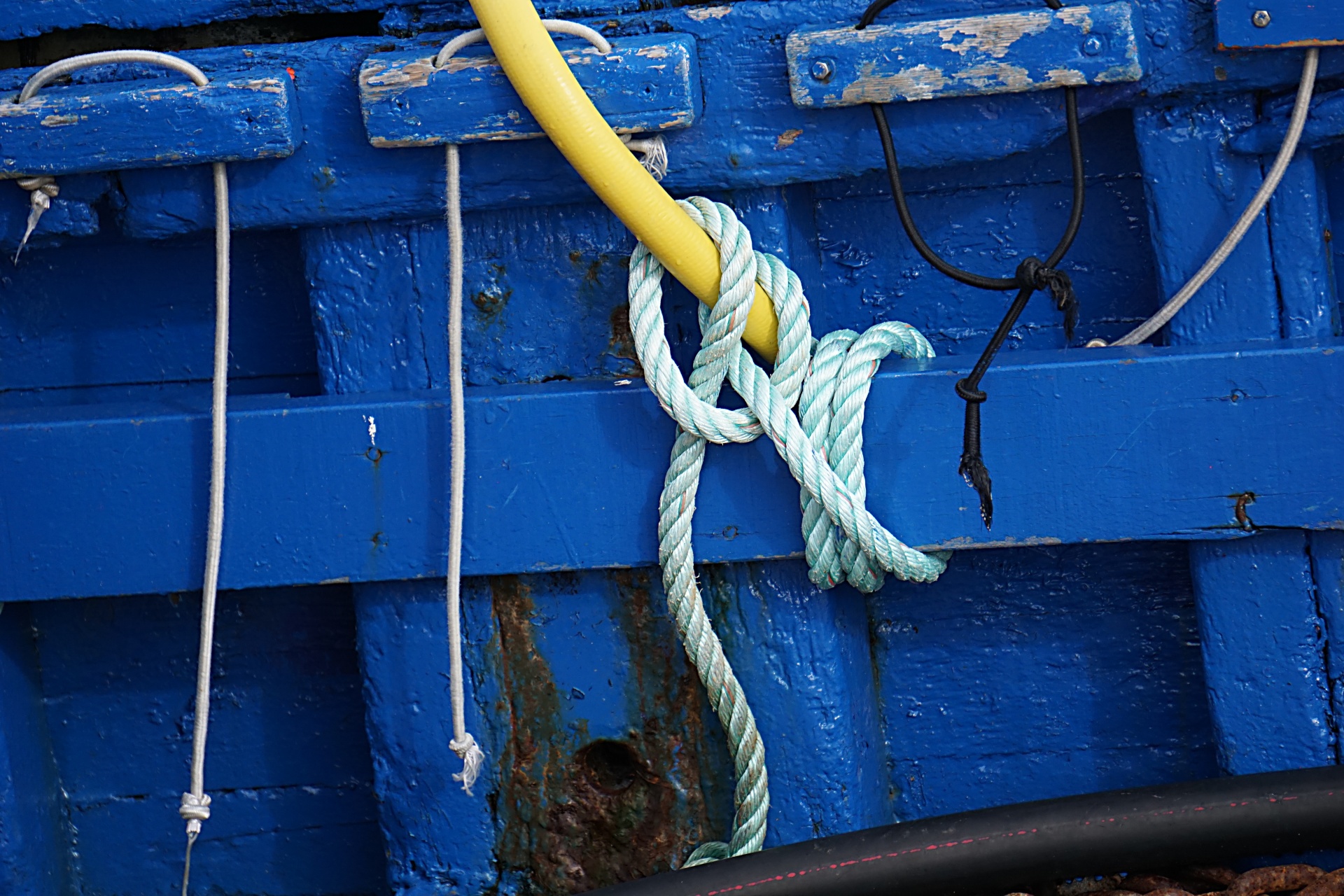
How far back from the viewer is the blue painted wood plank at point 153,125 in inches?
51.9

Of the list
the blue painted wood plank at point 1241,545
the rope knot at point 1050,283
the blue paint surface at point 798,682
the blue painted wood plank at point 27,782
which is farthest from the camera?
the blue painted wood plank at point 27,782

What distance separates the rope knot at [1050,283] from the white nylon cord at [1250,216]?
149mm

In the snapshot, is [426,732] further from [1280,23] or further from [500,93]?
[1280,23]

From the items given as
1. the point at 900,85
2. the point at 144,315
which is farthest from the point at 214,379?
the point at 900,85

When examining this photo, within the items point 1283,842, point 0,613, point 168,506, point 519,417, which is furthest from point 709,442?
point 0,613

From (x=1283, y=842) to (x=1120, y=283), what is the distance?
61 cm

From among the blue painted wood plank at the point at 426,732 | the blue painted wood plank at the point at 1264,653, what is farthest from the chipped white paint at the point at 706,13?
the blue painted wood plank at the point at 1264,653

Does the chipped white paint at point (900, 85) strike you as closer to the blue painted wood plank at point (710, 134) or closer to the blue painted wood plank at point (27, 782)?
the blue painted wood plank at point (710, 134)

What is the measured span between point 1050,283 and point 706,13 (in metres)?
0.45

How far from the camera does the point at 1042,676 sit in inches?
60.6

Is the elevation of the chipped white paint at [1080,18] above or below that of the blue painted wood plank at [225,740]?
above

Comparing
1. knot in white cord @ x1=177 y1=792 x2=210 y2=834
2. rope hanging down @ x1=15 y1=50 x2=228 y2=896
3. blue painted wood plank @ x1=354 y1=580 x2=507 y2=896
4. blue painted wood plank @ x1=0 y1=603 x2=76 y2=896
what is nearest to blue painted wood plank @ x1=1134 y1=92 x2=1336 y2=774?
blue painted wood plank @ x1=354 y1=580 x2=507 y2=896

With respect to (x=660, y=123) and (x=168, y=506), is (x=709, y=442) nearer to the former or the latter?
A: (x=660, y=123)

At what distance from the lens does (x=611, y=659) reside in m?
1.48
